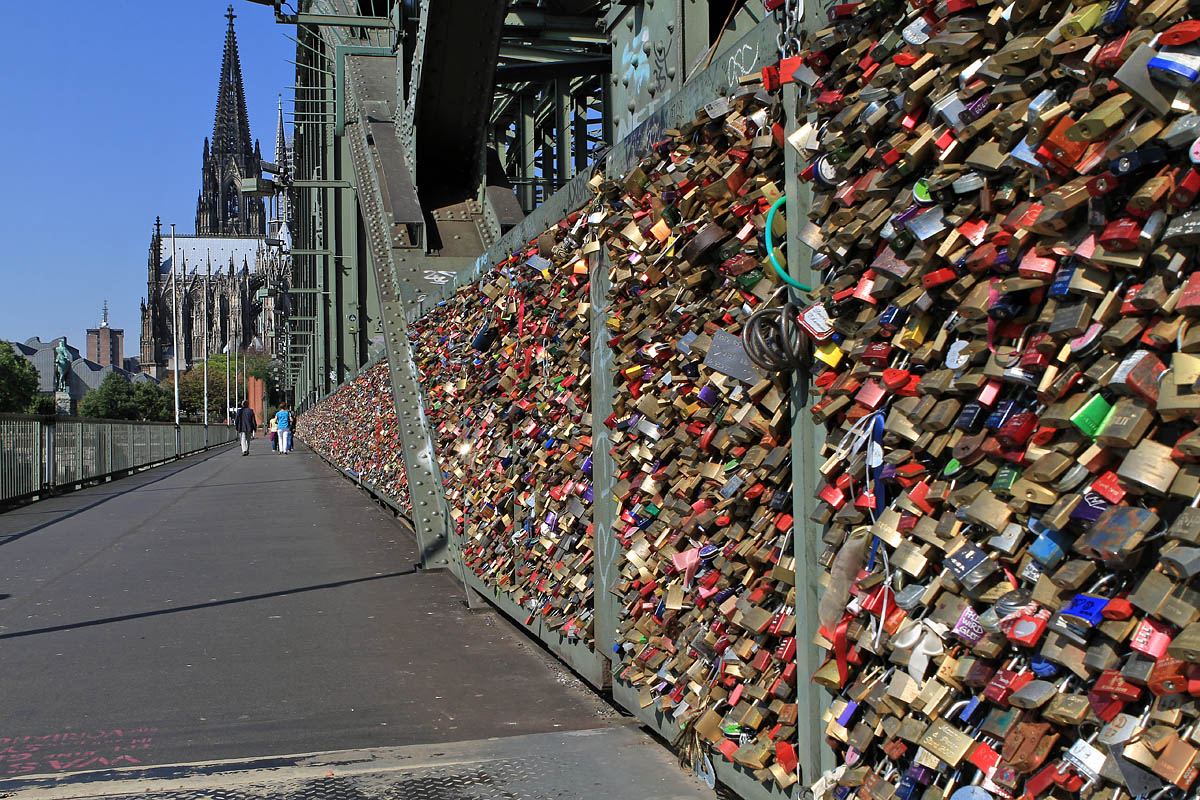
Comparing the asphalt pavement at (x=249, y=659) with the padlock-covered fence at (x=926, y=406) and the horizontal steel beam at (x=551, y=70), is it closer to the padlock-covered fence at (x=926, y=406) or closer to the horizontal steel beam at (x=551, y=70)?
the padlock-covered fence at (x=926, y=406)

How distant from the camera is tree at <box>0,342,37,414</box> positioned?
316 ft

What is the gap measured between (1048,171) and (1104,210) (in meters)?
0.14

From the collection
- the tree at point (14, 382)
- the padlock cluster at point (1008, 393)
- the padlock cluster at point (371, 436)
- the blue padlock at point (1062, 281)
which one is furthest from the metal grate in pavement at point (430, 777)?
the tree at point (14, 382)

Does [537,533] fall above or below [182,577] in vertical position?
above

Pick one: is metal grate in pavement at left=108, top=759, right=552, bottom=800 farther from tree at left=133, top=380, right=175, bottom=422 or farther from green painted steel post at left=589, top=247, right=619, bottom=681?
tree at left=133, top=380, right=175, bottom=422

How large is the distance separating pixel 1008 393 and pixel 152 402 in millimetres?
134492

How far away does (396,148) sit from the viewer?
1082 centimetres

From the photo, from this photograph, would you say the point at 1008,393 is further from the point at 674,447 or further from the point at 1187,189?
the point at 674,447

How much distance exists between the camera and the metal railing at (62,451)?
1625 cm

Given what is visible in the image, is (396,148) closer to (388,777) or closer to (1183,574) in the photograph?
(388,777)

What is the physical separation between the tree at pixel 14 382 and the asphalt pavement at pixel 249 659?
311 feet

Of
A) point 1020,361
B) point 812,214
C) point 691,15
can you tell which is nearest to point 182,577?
point 691,15

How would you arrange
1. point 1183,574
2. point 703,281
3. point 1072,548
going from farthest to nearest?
point 703,281, point 1072,548, point 1183,574

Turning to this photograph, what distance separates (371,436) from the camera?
1509 cm
